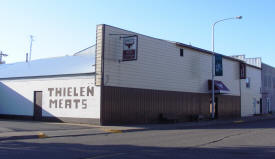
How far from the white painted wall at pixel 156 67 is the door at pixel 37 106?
7063 mm

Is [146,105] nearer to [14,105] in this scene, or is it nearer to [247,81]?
[14,105]

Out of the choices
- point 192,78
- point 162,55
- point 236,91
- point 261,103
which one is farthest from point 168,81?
point 261,103

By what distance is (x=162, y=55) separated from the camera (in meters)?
28.0

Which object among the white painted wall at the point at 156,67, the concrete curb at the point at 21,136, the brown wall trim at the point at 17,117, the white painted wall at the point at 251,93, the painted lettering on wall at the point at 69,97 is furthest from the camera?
the white painted wall at the point at 251,93

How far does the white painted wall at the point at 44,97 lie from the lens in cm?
2316

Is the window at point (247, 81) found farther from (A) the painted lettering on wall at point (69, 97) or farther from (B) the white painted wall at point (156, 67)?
(A) the painted lettering on wall at point (69, 97)

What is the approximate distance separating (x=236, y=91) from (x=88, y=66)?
22976 mm

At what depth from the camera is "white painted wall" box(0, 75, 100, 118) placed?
2316cm

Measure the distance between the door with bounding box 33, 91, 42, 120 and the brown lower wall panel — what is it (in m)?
6.78

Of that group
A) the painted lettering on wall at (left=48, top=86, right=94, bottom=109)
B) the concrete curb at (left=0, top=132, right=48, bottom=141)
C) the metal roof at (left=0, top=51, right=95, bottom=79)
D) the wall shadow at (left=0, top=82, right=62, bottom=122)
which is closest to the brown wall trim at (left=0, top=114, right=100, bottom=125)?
the wall shadow at (left=0, top=82, right=62, bottom=122)

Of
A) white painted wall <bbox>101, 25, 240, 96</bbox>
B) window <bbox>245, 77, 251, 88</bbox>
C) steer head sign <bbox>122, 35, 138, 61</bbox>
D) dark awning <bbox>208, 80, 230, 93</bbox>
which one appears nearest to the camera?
steer head sign <bbox>122, 35, 138, 61</bbox>

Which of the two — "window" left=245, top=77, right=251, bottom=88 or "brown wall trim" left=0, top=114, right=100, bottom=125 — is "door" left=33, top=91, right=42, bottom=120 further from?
"window" left=245, top=77, right=251, bottom=88

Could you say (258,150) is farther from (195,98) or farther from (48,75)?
(195,98)

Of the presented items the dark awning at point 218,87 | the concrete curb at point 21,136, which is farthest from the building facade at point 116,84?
the concrete curb at point 21,136
